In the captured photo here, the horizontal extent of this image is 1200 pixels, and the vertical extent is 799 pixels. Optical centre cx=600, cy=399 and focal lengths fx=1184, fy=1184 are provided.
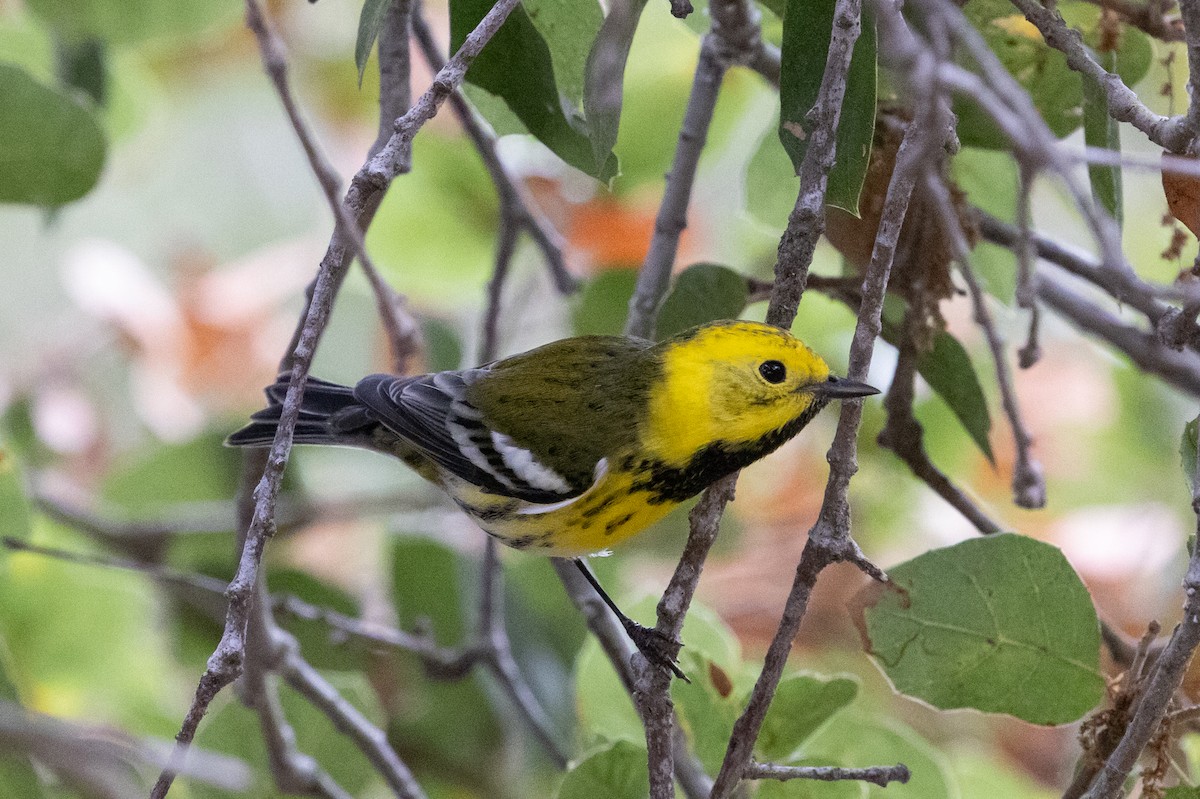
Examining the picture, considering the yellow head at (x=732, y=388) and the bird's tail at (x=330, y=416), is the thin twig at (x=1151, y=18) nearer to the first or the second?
the yellow head at (x=732, y=388)

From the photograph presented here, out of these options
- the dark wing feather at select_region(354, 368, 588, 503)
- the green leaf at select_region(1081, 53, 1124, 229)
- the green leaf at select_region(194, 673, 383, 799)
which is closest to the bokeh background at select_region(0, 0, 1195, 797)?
the green leaf at select_region(194, 673, 383, 799)

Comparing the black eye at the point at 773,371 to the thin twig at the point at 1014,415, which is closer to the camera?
the thin twig at the point at 1014,415

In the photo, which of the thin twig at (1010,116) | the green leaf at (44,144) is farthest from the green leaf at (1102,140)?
the green leaf at (44,144)

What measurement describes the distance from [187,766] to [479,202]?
130 cm

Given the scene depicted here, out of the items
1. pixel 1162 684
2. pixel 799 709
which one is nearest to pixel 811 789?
pixel 799 709

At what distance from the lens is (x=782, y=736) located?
938mm

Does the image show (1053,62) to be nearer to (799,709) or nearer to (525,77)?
(525,77)

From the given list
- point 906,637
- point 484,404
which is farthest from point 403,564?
point 906,637

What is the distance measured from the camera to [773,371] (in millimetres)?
1072

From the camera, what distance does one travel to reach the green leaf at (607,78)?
0.79m

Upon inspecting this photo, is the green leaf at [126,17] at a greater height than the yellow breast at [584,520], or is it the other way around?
the green leaf at [126,17]

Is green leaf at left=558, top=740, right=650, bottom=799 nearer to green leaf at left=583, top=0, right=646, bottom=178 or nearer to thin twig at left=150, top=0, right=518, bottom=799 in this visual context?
thin twig at left=150, top=0, right=518, bottom=799

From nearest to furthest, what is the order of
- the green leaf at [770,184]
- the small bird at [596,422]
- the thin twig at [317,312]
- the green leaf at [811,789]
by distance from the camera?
the thin twig at [317,312], the green leaf at [811,789], the small bird at [596,422], the green leaf at [770,184]

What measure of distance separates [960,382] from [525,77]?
446 mm
